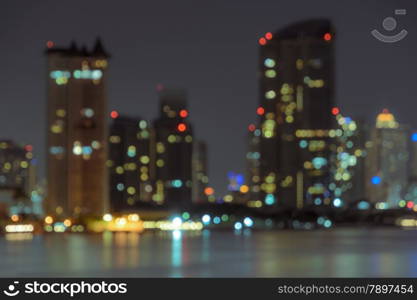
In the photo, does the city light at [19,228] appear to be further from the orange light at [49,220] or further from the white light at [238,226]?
the white light at [238,226]

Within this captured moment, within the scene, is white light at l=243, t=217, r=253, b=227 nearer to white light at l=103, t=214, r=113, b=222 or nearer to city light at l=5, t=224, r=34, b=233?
white light at l=103, t=214, r=113, b=222

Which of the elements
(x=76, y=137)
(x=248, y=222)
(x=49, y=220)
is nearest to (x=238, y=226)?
(x=248, y=222)

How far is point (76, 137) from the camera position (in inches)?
5955

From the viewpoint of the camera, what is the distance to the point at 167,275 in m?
42.7

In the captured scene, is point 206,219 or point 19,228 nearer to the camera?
point 19,228

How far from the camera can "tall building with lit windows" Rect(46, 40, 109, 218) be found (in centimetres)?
14925

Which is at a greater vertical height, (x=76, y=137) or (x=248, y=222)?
(x=76, y=137)

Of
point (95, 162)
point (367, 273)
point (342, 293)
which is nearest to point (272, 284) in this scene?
point (342, 293)

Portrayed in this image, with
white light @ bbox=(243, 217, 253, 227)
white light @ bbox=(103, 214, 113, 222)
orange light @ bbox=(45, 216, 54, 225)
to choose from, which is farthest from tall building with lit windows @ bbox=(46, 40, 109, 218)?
white light @ bbox=(243, 217, 253, 227)

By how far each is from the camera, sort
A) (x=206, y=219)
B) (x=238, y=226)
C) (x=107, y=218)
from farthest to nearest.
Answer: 1. (x=206, y=219)
2. (x=238, y=226)
3. (x=107, y=218)

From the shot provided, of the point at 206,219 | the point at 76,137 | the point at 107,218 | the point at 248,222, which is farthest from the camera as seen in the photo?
the point at 248,222

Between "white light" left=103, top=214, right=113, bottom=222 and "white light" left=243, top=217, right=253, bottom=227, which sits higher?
"white light" left=103, top=214, right=113, bottom=222

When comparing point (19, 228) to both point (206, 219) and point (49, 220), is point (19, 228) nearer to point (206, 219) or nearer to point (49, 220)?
point (49, 220)

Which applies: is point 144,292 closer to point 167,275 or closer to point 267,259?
point 167,275
